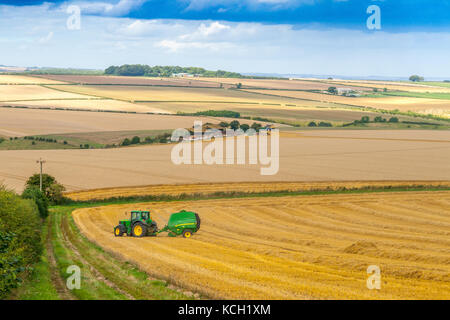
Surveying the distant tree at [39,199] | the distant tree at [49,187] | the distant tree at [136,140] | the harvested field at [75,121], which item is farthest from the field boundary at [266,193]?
the harvested field at [75,121]

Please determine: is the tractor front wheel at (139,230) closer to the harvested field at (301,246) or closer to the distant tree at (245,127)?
the harvested field at (301,246)

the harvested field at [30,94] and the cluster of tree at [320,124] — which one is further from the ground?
the harvested field at [30,94]

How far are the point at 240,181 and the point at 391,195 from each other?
54.1 feet

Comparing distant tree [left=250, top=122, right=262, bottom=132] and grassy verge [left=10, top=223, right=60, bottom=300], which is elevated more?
distant tree [left=250, top=122, right=262, bottom=132]

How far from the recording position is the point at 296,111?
5999 inches

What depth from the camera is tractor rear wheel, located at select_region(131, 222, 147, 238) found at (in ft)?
128

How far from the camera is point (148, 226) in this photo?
129 feet

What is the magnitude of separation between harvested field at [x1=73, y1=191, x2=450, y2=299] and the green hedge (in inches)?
180

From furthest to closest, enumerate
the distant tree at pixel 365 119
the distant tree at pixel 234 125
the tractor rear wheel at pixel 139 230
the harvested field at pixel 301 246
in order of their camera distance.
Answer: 1. the distant tree at pixel 365 119
2. the distant tree at pixel 234 125
3. the tractor rear wheel at pixel 139 230
4. the harvested field at pixel 301 246

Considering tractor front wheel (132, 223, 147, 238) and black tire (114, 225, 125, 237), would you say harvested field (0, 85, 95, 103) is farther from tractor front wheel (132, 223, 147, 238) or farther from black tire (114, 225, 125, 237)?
tractor front wheel (132, 223, 147, 238)

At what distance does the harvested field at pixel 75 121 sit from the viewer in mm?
110250

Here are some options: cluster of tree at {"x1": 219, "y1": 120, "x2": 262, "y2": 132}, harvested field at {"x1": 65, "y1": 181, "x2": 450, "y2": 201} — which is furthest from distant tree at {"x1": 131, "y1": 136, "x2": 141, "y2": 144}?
harvested field at {"x1": 65, "y1": 181, "x2": 450, "y2": 201}

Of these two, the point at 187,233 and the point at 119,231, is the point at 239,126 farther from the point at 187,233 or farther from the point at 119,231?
the point at 119,231

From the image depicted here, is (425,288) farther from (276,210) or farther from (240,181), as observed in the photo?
(240,181)
